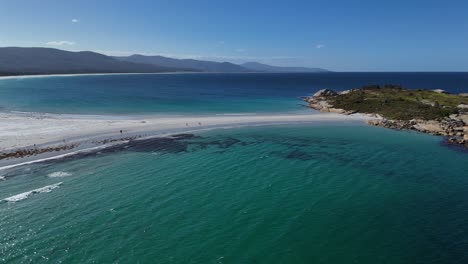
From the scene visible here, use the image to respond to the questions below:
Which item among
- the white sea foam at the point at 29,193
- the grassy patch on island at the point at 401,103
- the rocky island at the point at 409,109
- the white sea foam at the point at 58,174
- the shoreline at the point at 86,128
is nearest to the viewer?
the white sea foam at the point at 29,193

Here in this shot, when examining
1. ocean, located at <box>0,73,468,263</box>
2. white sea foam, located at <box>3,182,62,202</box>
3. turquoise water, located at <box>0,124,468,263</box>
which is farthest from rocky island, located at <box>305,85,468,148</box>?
white sea foam, located at <box>3,182,62,202</box>

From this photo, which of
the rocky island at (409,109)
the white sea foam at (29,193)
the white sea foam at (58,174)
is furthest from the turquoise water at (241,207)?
the rocky island at (409,109)

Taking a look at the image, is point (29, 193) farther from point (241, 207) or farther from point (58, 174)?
point (241, 207)

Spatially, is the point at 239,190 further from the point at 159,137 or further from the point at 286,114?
the point at 286,114

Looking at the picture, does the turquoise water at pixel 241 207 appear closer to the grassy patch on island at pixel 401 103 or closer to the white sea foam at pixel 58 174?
the white sea foam at pixel 58 174

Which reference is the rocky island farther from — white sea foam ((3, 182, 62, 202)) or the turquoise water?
white sea foam ((3, 182, 62, 202))

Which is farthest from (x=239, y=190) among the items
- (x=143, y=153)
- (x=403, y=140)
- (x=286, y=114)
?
(x=286, y=114)

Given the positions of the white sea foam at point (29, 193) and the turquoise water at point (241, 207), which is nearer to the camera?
the turquoise water at point (241, 207)
